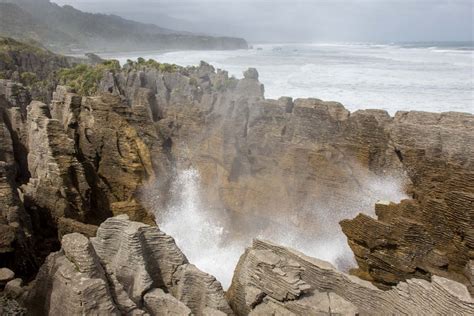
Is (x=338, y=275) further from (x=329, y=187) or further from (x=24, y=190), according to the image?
(x=24, y=190)

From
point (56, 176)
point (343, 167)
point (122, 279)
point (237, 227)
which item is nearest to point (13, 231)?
point (122, 279)

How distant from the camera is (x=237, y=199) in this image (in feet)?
39.4

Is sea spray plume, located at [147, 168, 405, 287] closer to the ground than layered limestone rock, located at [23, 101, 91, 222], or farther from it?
closer to the ground

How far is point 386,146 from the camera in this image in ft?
34.4

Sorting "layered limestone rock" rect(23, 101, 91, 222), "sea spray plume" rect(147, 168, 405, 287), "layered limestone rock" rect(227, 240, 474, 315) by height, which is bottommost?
"sea spray plume" rect(147, 168, 405, 287)

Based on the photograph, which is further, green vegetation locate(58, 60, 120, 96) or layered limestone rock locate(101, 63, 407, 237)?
green vegetation locate(58, 60, 120, 96)

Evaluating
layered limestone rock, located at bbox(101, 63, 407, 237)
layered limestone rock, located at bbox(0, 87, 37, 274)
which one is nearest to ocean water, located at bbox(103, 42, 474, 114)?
layered limestone rock, located at bbox(101, 63, 407, 237)

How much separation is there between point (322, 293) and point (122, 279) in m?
2.68

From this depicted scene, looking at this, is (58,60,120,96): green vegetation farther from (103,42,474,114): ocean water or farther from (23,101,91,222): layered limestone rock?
(23,101,91,222): layered limestone rock

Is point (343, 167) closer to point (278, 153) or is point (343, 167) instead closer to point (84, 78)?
point (278, 153)

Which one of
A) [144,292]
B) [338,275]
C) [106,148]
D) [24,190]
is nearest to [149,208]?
[106,148]

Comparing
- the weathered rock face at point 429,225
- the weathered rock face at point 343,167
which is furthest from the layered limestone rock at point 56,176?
the weathered rock face at point 429,225

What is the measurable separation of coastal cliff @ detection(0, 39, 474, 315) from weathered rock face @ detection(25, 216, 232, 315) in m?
0.02

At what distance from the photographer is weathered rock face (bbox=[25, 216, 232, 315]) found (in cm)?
525
